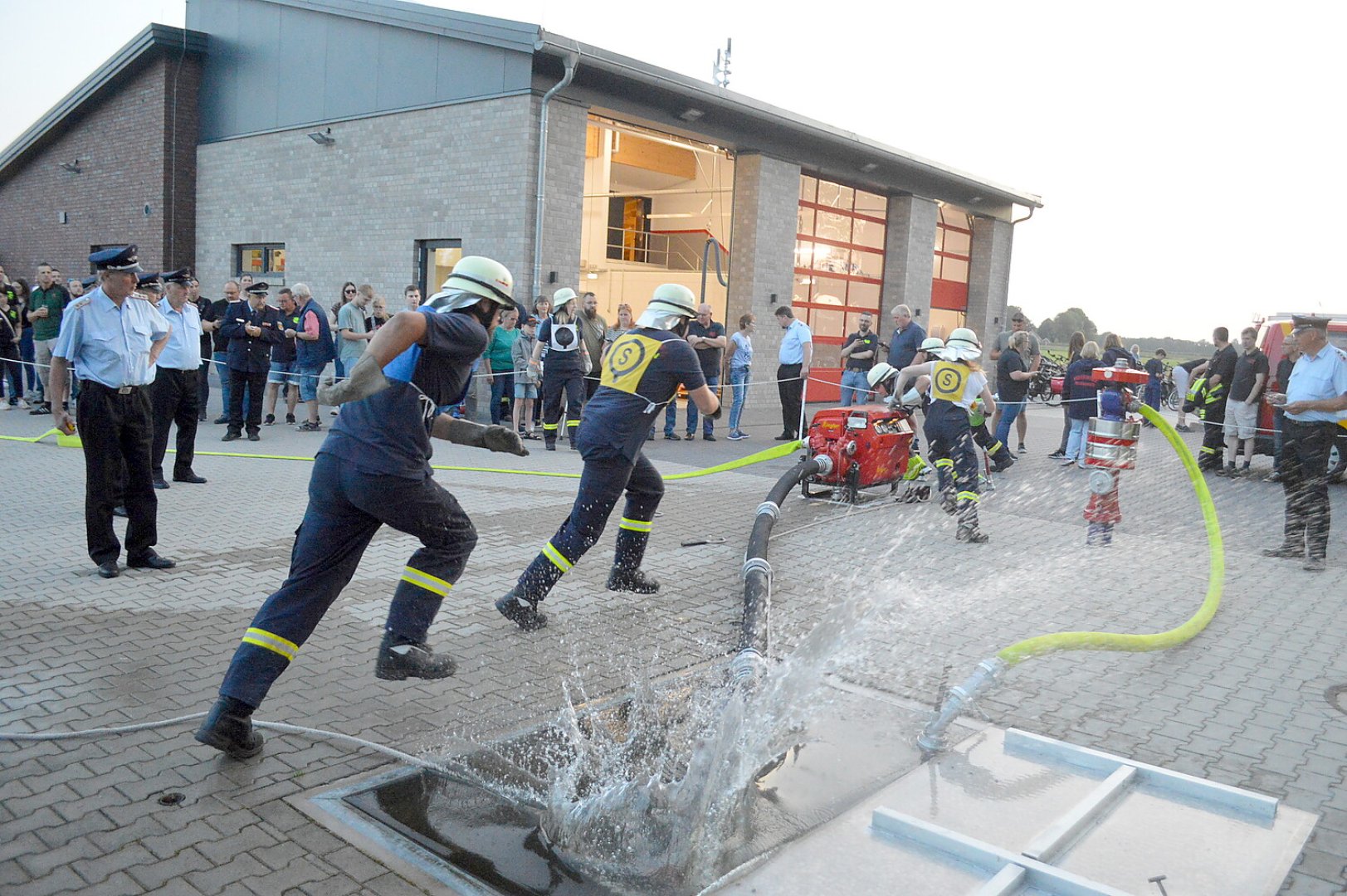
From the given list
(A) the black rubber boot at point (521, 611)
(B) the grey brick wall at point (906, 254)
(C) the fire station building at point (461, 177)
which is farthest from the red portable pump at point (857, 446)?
(B) the grey brick wall at point (906, 254)

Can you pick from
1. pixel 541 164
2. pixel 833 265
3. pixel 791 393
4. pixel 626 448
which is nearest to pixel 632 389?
pixel 626 448

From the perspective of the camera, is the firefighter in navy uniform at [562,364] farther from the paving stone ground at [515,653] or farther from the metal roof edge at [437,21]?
the metal roof edge at [437,21]

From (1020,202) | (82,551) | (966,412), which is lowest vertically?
(82,551)

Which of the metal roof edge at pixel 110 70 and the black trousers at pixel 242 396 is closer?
the black trousers at pixel 242 396

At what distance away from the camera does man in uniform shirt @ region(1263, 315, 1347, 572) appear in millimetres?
7570

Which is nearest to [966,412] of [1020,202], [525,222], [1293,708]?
[1293,708]

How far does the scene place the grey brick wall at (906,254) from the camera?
23250 millimetres

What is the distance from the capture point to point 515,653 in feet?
Answer: 16.0

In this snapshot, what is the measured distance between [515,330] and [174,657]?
9.42 metres

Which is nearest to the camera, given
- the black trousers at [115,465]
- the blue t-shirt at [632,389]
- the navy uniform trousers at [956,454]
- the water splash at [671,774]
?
the water splash at [671,774]

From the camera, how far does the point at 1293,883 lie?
120 inches

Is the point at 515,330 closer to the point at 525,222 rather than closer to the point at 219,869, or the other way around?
the point at 525,222

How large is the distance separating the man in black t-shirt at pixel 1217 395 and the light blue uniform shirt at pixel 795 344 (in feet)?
17.9

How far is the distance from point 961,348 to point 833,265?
13.9 metres
